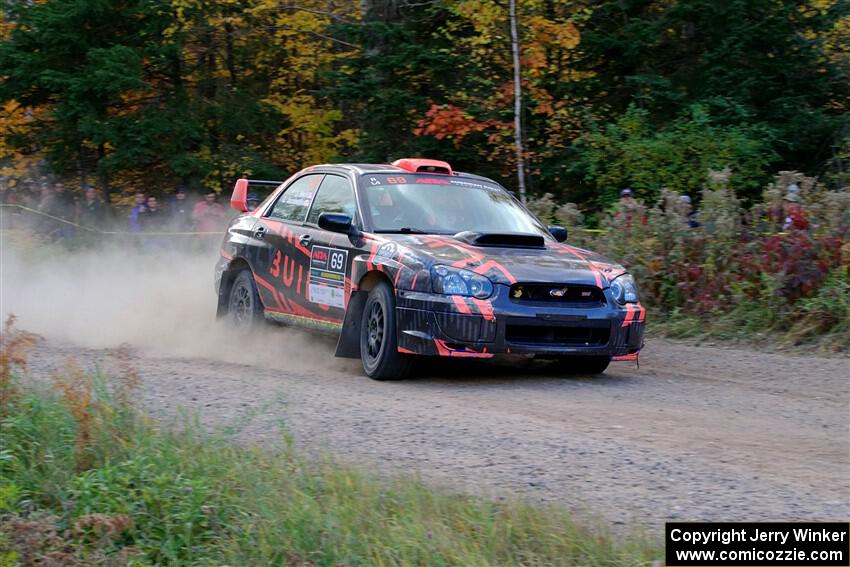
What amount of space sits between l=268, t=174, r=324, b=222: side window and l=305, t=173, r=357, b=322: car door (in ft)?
0.51

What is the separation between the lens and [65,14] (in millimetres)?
21125

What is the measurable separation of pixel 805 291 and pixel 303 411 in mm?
5867

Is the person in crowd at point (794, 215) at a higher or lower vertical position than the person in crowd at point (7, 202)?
higher

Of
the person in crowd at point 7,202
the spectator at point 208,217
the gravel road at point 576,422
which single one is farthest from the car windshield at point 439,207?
the person in crowd at point 7,202

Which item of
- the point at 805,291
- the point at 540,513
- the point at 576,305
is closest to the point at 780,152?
the point at 805,291

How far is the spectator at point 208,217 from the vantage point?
18.6 m

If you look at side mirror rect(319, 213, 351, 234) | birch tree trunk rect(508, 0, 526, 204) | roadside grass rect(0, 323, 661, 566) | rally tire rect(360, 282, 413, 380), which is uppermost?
birch tree trunk rect(508, 0, 526, 204)

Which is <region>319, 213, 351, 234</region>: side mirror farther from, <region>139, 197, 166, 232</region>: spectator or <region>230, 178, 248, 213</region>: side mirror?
<region>139, 197, 166, 232</region>: spectator

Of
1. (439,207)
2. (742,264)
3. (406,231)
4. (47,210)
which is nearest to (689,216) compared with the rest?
(742,264)

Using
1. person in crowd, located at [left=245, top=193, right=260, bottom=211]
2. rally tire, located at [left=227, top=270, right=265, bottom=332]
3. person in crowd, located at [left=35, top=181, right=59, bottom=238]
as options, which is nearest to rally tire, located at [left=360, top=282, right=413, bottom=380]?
rally tire, located at [left=227, top=270, right=265, bottom=332]

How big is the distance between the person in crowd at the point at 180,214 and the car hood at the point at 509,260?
1135cm

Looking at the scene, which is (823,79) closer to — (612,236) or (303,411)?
(612,236)

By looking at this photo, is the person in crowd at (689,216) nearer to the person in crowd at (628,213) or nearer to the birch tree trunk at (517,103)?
the person in crowd at (628,213)

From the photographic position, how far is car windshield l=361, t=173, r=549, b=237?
930 centimetres
